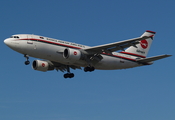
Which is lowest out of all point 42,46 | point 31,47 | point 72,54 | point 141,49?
point 72,54

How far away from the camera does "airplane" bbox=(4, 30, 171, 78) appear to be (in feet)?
165

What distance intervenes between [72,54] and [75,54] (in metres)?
0.49

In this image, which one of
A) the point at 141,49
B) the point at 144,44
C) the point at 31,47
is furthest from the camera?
the point at 144,44

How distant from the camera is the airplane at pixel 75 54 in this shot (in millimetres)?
50344

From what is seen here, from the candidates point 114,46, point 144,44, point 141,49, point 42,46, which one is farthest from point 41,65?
point 144,44

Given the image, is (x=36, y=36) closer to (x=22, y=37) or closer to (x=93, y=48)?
(x=22, y=37)

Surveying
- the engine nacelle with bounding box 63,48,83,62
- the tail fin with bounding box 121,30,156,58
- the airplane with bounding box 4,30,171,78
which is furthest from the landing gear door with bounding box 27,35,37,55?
the tail fin with bounding box 121,30,156,58

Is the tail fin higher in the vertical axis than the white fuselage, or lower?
higher

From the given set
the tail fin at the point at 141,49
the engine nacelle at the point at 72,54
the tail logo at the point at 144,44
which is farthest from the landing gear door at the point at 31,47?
the tail logo at the point at 144,44

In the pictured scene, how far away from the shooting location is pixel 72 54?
51.8 meters

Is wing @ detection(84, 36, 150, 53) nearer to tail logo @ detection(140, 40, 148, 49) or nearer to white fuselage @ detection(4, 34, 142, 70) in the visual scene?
white fuselage @ detection(4, 34, 142, 70)

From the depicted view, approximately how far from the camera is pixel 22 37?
50.8 m

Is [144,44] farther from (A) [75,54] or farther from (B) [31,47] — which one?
(B) [31,47]

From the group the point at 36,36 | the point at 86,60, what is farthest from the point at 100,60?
the point at 36,36
